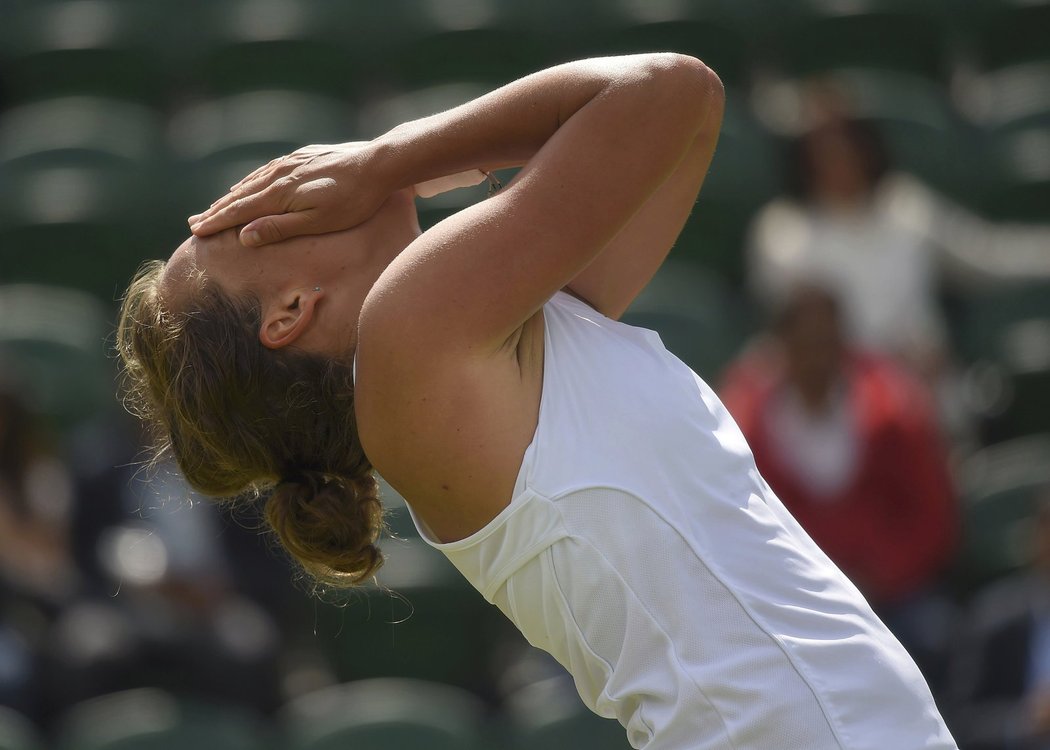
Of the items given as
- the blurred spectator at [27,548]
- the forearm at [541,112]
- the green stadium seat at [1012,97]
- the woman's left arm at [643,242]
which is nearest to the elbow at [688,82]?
the forearm at [541,112]

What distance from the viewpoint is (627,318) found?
429 cm

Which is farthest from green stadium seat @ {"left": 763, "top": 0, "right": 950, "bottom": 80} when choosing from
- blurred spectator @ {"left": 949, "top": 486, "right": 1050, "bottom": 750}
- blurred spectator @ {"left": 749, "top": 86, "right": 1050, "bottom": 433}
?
blurred spectator @ {"left": 949, "top": 486, "right": 1050, "bottom": 750}

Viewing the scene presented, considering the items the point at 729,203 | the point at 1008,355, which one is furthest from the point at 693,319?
the point at 1008,355

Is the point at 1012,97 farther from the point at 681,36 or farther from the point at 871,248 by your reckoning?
the point at 871,248

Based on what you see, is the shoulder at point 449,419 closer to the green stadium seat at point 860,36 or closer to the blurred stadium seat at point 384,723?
the blurred stadium seat at point 384,723

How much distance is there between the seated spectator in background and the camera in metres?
3.62

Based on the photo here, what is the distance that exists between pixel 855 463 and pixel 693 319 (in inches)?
32.3

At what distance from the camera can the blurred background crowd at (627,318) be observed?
137 inches

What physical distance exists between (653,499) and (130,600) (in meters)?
2.61

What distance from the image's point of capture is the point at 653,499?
1.31 m

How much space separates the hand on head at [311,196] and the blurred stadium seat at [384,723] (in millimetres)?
2115

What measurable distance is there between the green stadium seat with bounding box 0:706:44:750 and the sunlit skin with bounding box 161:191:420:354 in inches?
86.6

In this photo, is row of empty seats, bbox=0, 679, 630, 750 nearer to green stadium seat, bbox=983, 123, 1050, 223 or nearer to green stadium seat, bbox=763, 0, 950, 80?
green stadium seat, bbox=983, 123, 1050, 223

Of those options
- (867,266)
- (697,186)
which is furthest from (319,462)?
(867,266)
